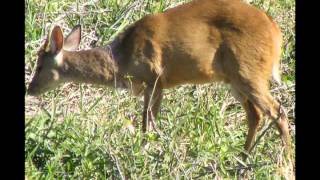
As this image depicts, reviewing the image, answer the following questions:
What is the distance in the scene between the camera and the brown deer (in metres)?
7.13

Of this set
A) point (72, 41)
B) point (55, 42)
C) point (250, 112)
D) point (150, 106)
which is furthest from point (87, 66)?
point (250, 112)

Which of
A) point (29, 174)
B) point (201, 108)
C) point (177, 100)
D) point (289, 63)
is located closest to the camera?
point (29, 174)

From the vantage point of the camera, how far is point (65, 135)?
19.7ft

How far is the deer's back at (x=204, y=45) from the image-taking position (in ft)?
23.4

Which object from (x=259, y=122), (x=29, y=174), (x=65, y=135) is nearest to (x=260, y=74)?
(x=259, y=122)

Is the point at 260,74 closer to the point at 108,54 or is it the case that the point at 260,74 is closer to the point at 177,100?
the point at 177,100

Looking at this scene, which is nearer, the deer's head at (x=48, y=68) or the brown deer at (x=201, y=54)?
the brown deer at (x=201, y=54)

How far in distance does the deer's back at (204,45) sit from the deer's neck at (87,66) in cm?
28

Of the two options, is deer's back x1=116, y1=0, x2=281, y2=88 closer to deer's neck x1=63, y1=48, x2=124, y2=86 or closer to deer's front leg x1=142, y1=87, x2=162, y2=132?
deer's front leg x1=142, y1=87, x2=162, y2=132

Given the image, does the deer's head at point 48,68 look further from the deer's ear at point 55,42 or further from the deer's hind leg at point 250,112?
the deer's hind leg at point 250,112

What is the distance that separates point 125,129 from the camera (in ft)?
20.5

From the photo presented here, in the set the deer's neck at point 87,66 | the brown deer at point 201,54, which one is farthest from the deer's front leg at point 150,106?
the deer's neck at point 87,66

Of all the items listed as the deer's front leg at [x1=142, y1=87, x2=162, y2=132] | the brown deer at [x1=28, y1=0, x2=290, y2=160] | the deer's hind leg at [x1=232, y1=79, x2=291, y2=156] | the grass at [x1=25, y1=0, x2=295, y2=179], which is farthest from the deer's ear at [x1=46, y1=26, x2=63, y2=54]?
the deer's hind leg at [x1=232, y1=79, x2=291, y2=156]
